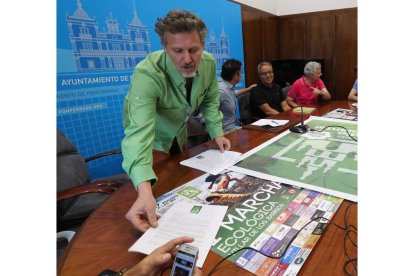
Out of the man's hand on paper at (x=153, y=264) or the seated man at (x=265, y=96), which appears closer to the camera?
the man's hand on paper at (x=153, y=264)

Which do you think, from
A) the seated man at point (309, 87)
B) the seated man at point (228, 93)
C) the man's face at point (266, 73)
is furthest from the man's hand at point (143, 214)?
the seated man at point (309, 87)

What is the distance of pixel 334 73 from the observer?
17.2ft

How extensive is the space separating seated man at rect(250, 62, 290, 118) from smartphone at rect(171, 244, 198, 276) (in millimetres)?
2739

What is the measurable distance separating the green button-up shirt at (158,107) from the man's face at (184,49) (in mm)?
60

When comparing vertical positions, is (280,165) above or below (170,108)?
below

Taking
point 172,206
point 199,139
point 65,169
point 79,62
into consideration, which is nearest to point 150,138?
point 172,206

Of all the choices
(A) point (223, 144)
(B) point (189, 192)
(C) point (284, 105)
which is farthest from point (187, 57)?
(C) point (284, 105)

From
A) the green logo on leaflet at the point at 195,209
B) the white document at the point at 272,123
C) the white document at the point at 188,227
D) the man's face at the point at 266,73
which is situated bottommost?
the white document at the point at 188,227

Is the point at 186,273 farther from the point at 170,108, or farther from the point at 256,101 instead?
the point at 256,101

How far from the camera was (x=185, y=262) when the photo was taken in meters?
0.61

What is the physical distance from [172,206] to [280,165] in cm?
56

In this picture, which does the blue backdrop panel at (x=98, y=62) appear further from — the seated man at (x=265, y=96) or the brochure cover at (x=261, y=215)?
the brochure cover at (x=261, y=215)

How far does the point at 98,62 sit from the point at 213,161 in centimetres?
175

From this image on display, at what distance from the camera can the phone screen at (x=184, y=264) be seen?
603 mm
